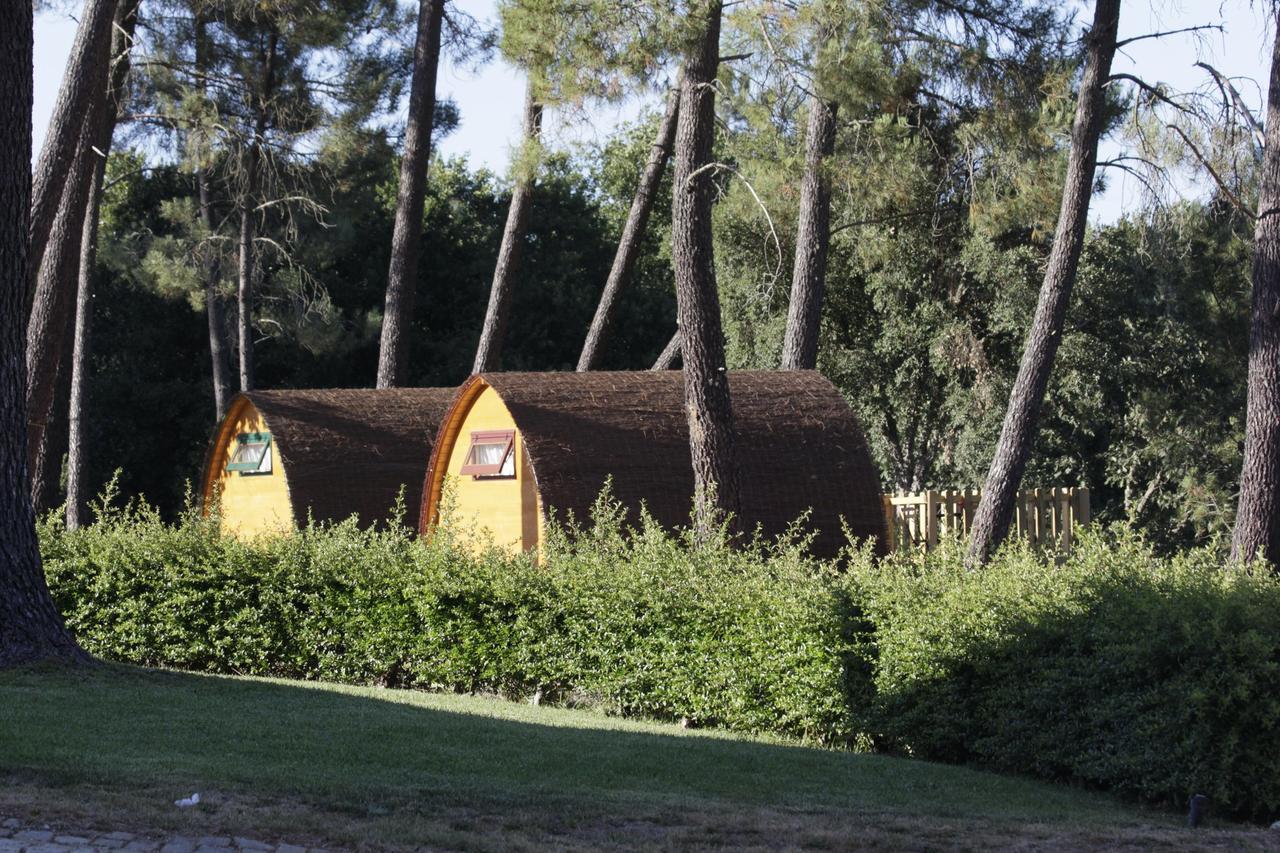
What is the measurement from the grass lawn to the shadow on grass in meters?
0.02

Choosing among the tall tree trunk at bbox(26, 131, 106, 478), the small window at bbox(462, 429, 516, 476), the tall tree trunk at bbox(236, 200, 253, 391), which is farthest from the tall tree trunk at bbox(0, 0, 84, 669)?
the tall tree trunk at bbox(236, 200, 253, 391)

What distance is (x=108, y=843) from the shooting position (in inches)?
232

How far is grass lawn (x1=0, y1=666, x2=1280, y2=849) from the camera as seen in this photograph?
6551mm

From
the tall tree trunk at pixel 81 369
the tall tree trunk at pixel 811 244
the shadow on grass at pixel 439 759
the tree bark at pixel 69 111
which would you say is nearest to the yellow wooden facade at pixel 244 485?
the tall tree trunk at pixel 81 369

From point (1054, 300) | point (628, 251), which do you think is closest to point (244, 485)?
point (628, 251)

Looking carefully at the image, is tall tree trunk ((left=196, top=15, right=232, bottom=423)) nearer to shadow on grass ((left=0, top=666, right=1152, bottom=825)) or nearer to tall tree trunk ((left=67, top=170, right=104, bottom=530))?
tall tree trunk ((left=67, top=170, right=104, bottom=530))

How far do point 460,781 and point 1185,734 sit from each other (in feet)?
13.1

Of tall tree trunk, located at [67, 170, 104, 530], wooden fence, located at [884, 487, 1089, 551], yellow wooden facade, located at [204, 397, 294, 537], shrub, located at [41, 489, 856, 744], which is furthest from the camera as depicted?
tall tree trunk, located at [67, 170, 104, 530]

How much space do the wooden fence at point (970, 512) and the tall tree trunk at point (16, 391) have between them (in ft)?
41.8

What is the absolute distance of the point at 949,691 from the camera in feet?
31.8

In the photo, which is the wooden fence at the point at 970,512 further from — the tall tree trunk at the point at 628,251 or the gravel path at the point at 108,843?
the gravel path at the point at 108,843

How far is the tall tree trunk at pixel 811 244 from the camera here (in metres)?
19.8

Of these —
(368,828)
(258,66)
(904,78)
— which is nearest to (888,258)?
(904,78)

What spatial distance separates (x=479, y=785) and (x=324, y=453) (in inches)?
529
